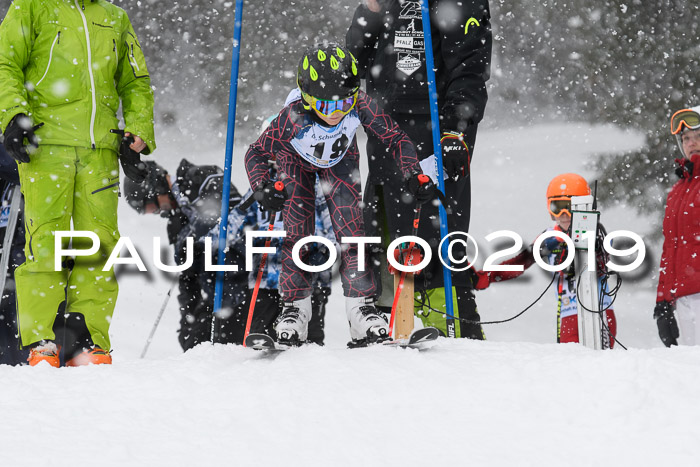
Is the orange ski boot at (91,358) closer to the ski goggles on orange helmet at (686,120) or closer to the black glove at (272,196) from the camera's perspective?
the black glove at (272,196)

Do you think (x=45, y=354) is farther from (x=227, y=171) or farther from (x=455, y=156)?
(x=455, y=156)

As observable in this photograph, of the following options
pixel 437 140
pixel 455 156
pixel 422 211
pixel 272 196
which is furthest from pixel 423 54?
pixel 272 196

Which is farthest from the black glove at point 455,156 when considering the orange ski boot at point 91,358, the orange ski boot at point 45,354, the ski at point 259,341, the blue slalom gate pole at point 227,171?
the orange ski boot at point 45,354

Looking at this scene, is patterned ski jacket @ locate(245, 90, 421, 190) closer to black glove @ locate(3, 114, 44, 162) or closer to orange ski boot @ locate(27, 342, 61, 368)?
black glove @ locate(3, 114, 44, 162)

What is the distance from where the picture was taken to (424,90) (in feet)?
14.5

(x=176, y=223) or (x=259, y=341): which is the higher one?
(x=176, y=223)

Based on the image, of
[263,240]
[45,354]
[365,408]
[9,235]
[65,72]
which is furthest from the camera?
[263,240]

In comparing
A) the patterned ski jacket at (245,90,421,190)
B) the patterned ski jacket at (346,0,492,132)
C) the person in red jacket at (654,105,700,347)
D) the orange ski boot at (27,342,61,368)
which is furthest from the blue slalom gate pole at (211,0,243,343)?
the person in red jacket at (654,105,700,347)

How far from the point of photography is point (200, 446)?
2.28 m

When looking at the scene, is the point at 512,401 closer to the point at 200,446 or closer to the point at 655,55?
the point at 200,446

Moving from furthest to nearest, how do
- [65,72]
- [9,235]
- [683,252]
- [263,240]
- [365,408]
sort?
[263,240]
[683,252]
[9,235]
[65,72]
[365,408]

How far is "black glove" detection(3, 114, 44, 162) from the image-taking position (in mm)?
3557

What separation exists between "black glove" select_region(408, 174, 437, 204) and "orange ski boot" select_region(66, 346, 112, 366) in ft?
5.57

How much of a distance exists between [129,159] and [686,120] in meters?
3.40
